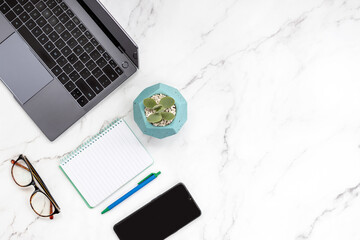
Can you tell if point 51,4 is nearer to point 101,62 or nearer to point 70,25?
point 70,25

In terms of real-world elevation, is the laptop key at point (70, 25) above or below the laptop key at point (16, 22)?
below

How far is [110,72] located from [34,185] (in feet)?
1.18

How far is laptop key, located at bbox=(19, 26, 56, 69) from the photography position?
1.03 meters

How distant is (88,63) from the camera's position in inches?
40.3

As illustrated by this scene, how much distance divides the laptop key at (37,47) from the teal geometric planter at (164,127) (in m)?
0.25

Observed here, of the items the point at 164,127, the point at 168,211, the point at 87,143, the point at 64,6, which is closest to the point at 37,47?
the point at 64,6

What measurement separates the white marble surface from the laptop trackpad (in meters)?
0.16

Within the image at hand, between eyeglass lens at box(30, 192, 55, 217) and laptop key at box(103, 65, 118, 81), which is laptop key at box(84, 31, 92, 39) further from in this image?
eyeglass lens at box(30, 192, 55, 217)

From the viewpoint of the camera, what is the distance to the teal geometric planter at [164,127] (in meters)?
0.98

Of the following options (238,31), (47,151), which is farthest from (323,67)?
(47,151)

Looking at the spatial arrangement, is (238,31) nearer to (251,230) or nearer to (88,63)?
(88,63)

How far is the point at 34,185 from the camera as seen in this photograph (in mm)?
1032

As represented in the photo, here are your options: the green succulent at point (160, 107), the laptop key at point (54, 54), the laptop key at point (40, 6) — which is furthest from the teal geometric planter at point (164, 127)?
the laptop key at point (40, 6)

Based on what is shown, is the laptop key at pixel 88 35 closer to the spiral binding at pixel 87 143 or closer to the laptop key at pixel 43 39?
the laptop key at pixel 43 39
